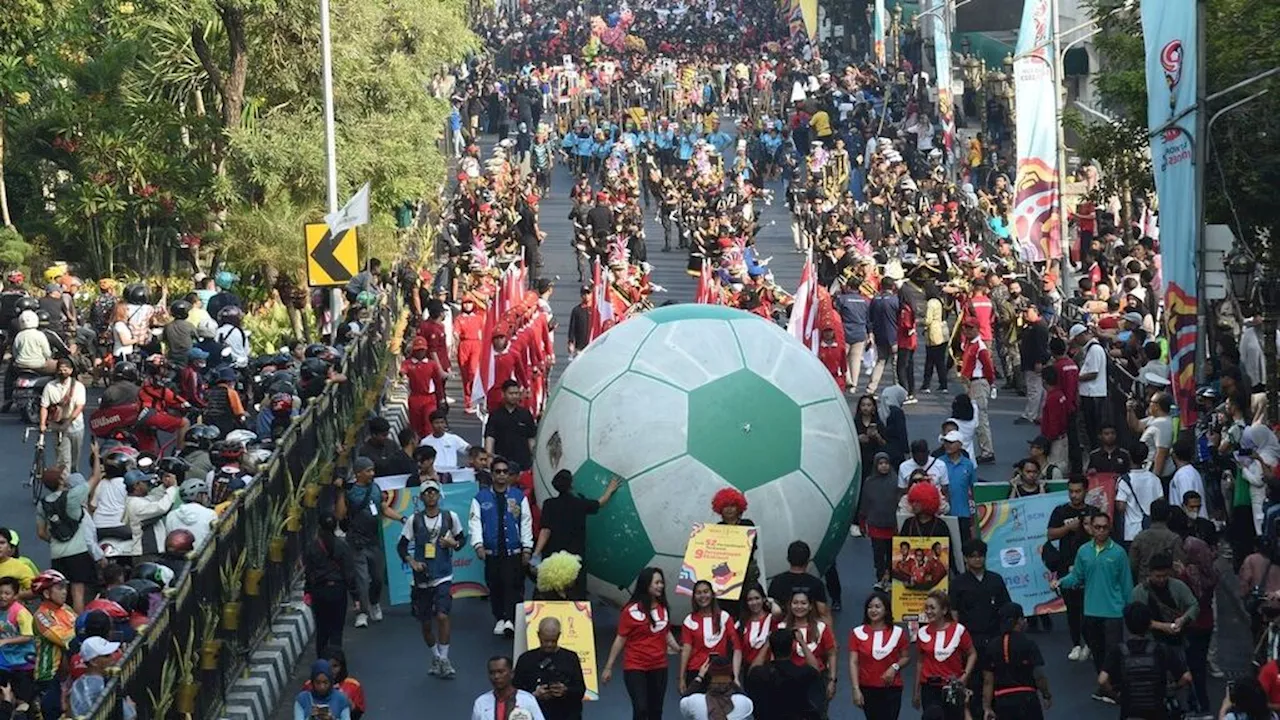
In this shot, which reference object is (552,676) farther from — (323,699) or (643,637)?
(643,637)

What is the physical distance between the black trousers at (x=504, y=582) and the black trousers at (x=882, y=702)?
3847 millimetres

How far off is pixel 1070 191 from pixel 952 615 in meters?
26.3

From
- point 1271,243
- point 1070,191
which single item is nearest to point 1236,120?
point 1271,243

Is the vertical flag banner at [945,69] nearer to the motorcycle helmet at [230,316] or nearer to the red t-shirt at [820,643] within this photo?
the motorcycle helmet at [230,316]

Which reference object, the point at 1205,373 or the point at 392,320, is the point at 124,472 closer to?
the point at 1205,373

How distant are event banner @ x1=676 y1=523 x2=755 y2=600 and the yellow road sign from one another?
12.6 m

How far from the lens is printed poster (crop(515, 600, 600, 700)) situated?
1673 cm

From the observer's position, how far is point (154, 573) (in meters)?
17.4

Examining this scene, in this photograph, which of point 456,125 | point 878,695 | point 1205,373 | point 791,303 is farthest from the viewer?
point 456,125

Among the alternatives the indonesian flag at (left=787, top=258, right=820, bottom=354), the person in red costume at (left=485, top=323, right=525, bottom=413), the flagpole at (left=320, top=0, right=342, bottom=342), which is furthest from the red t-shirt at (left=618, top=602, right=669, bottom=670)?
the flagpole at (left=320, top=0, right=342, bottom=342)

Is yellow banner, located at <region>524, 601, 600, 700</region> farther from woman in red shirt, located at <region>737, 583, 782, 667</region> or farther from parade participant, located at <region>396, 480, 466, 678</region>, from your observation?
parade participant, located at <region>396, 480, 466, 678</region>

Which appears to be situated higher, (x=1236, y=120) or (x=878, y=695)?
(x=1236, y=120)

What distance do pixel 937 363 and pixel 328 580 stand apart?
12324 millimetres

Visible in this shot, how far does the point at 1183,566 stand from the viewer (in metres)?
17.6
